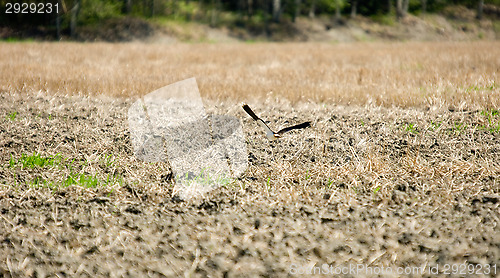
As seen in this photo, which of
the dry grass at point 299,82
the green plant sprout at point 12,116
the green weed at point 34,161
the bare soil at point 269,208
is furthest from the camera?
the dry grass at point 299,82

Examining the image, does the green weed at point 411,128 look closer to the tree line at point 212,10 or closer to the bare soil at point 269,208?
the bare soil at point 269,208

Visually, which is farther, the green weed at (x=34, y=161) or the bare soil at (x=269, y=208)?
the green weed at (x=34, y=161)

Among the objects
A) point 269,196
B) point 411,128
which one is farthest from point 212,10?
point 269,196

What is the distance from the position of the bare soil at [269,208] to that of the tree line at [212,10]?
17345 mm

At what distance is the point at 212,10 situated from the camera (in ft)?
95.6

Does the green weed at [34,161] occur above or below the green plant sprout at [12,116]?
below

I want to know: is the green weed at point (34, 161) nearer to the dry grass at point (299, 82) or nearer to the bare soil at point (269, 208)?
the bare soil at point (269, 208)

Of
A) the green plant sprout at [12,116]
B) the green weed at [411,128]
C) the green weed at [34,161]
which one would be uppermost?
the green weed at [411,128]

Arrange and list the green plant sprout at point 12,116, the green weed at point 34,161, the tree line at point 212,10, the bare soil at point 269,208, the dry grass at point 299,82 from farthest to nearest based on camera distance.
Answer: the tree line at point 212,10, the dry grass at point 299,82, the green plant sprout at point 12,116, the green weed at point 34,161, the bare soil at point 269,208

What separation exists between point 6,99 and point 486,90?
5.47 meters

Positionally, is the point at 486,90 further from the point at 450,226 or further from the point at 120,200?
the point at 120,200

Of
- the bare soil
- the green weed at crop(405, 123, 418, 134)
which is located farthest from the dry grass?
the bare soil

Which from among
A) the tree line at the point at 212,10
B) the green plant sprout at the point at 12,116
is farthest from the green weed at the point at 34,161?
the tree line at the point at 212,10

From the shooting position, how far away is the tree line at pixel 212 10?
20.3 m
